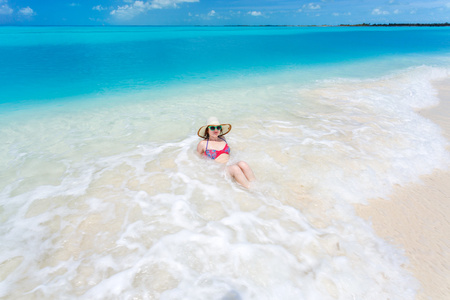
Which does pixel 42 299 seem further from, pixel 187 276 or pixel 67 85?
pixel 67 85

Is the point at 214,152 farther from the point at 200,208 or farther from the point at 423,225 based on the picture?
the point at 423,225

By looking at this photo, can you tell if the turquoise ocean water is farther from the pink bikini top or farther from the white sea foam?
the pink bikini top

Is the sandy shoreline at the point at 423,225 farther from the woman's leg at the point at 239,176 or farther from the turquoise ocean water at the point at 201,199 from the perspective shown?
the woman's leg at the point at 239,176

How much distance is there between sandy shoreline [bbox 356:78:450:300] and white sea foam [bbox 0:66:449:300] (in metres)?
0.21

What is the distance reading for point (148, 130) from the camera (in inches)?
299

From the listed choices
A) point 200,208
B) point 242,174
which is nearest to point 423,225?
point 242,174

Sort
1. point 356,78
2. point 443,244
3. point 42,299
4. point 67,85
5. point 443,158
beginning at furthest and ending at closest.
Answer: point 356,78 → point 67,85 → point 443,158 → point 443,244 → point 42,299

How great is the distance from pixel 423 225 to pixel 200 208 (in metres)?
3.57

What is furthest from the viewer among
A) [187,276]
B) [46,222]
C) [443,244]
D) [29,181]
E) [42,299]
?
[29,181]

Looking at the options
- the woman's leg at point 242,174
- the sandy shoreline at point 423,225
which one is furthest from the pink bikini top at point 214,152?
the sandy shoreline at point 423,225

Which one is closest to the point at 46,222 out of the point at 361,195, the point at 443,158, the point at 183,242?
the point at 183,242

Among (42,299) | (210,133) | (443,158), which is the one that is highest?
(210,133)

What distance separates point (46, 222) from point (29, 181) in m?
1.71

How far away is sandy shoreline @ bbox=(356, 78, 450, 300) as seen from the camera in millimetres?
3010
